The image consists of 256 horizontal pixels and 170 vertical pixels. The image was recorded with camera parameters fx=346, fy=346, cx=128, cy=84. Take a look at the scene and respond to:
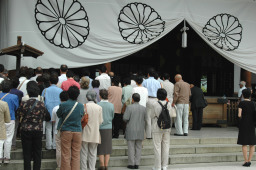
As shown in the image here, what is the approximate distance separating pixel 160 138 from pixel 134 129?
0.55m

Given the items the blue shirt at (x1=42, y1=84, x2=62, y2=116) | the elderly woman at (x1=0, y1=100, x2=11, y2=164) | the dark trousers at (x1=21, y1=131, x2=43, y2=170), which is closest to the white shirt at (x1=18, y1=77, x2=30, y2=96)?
the blue shirt at (x1=42, y1=84, x2=62, y2=116)

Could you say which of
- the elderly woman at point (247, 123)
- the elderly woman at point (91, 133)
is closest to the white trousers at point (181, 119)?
the elderly woman at point (247, 123)

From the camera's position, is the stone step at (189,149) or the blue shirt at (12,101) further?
the stone step at (189,149)

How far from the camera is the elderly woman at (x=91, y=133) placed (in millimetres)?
6336

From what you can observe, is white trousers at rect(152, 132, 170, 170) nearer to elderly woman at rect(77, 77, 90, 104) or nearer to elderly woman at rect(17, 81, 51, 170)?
elderly woman at rect(77, 77, 90, 104)

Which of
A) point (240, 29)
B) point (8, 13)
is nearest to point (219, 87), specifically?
point (240, 29)

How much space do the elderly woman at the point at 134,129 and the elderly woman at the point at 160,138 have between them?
0.25 m

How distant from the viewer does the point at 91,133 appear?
20.8ft

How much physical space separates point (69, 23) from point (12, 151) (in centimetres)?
382

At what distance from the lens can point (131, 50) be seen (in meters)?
9.84

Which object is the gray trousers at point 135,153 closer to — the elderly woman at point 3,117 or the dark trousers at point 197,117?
the elderly woman at point 3,117

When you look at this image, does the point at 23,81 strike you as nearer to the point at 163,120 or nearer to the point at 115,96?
the point at 115,96

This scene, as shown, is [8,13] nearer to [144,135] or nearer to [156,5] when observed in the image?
[156,5]

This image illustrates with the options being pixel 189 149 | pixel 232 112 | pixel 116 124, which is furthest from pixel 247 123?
pixel 232 112
